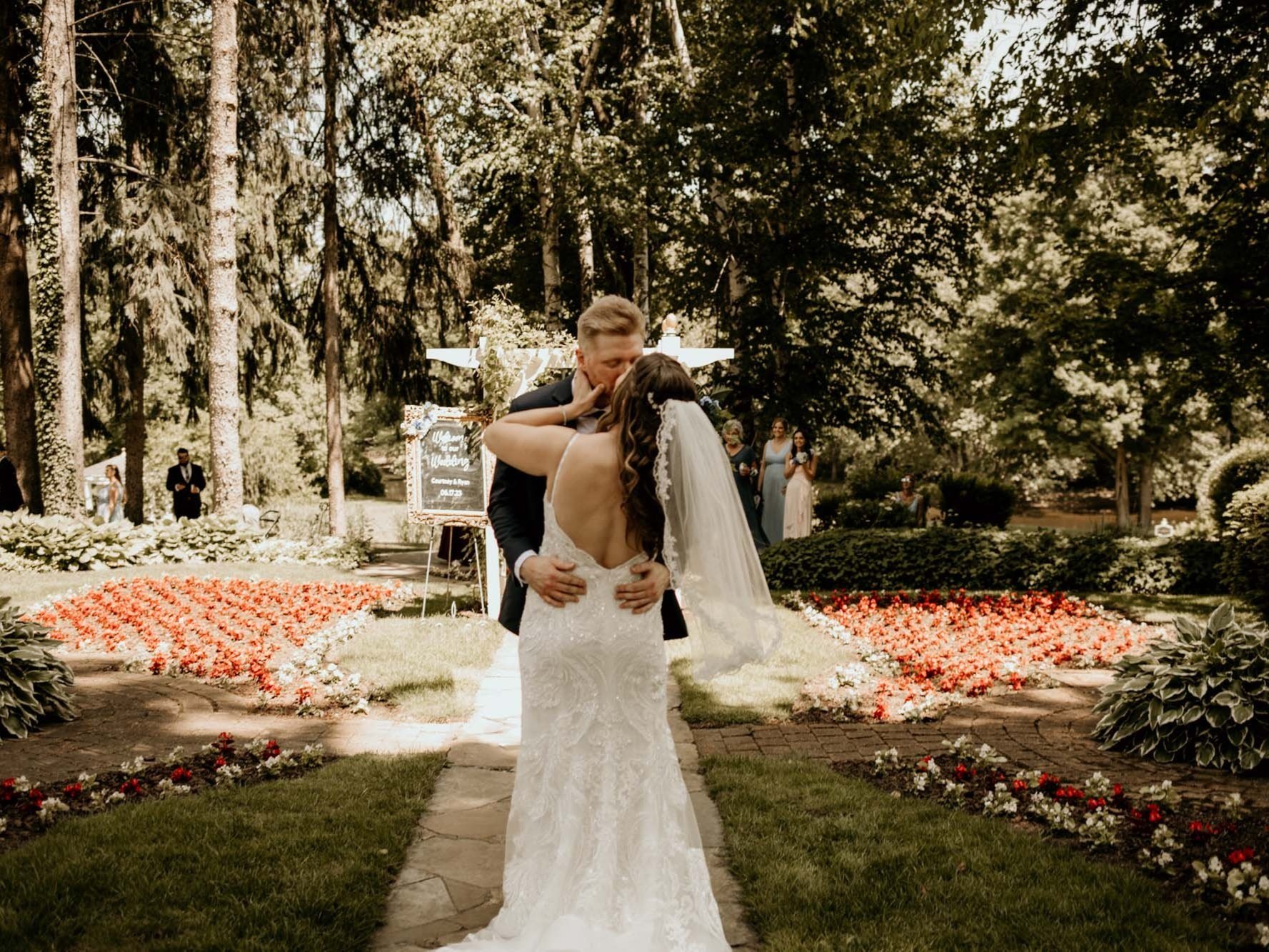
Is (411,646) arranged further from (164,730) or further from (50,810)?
(50,810)

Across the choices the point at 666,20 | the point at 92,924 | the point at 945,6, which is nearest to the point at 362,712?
the point at 92,924

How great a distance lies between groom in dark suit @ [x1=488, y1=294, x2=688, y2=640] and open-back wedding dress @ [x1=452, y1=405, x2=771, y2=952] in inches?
2.1

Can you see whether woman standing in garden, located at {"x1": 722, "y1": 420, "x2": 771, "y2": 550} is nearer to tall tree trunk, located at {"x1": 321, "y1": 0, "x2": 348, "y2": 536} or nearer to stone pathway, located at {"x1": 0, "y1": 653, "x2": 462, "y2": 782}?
tall tree trunk, located at {"x1": 321, "y1": 0, "x2": 348, "y2": 536}

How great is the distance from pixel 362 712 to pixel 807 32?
13192 mm

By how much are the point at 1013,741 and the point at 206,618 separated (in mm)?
7048

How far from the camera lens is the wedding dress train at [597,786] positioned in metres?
2.99

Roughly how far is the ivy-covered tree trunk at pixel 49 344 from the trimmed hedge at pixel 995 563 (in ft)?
38.2

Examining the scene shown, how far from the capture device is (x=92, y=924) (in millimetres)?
3223

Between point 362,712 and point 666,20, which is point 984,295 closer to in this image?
point 666,20

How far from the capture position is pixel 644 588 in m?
3.03

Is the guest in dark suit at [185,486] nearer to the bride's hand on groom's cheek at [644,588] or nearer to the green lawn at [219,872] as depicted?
the green lawn at [219,872]

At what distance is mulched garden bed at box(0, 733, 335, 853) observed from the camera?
422cm

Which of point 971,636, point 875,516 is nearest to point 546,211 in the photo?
point 875,516

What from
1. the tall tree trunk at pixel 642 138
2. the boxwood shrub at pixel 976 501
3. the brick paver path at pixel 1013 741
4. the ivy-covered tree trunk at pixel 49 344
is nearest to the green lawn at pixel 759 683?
the brick paver path at pixel 1013 741
